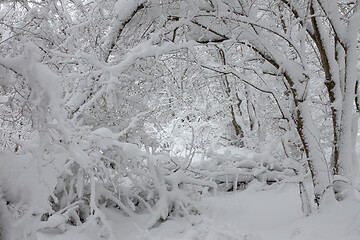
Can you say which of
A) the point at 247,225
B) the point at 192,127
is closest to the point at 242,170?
the point at 192,127

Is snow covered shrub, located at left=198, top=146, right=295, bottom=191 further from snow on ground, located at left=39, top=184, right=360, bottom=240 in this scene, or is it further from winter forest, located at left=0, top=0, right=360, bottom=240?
snow on ground, located at left=39, top=184, right=360, bottom=240

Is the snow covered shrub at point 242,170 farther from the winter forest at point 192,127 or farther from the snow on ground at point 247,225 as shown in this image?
the snow on ground at point 247,225

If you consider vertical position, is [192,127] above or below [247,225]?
above

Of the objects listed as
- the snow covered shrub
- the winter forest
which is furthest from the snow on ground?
the snow covered shrub

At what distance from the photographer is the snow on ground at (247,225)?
12.7ft

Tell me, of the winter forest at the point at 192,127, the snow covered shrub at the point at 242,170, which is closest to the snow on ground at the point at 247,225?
the winter forest at the point at 192,127

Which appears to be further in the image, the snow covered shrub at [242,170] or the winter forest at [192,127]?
the snow covered shrub at [242,170]

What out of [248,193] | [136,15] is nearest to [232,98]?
[248,193]

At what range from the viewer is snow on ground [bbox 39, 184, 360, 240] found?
3869 mm

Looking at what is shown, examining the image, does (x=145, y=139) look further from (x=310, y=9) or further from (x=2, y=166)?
(x=2, y=166)

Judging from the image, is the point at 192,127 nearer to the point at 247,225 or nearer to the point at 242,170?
the point at 247,225

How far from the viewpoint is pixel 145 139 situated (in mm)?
5848

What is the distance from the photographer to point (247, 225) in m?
4.55

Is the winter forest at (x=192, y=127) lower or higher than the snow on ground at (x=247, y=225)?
higher
